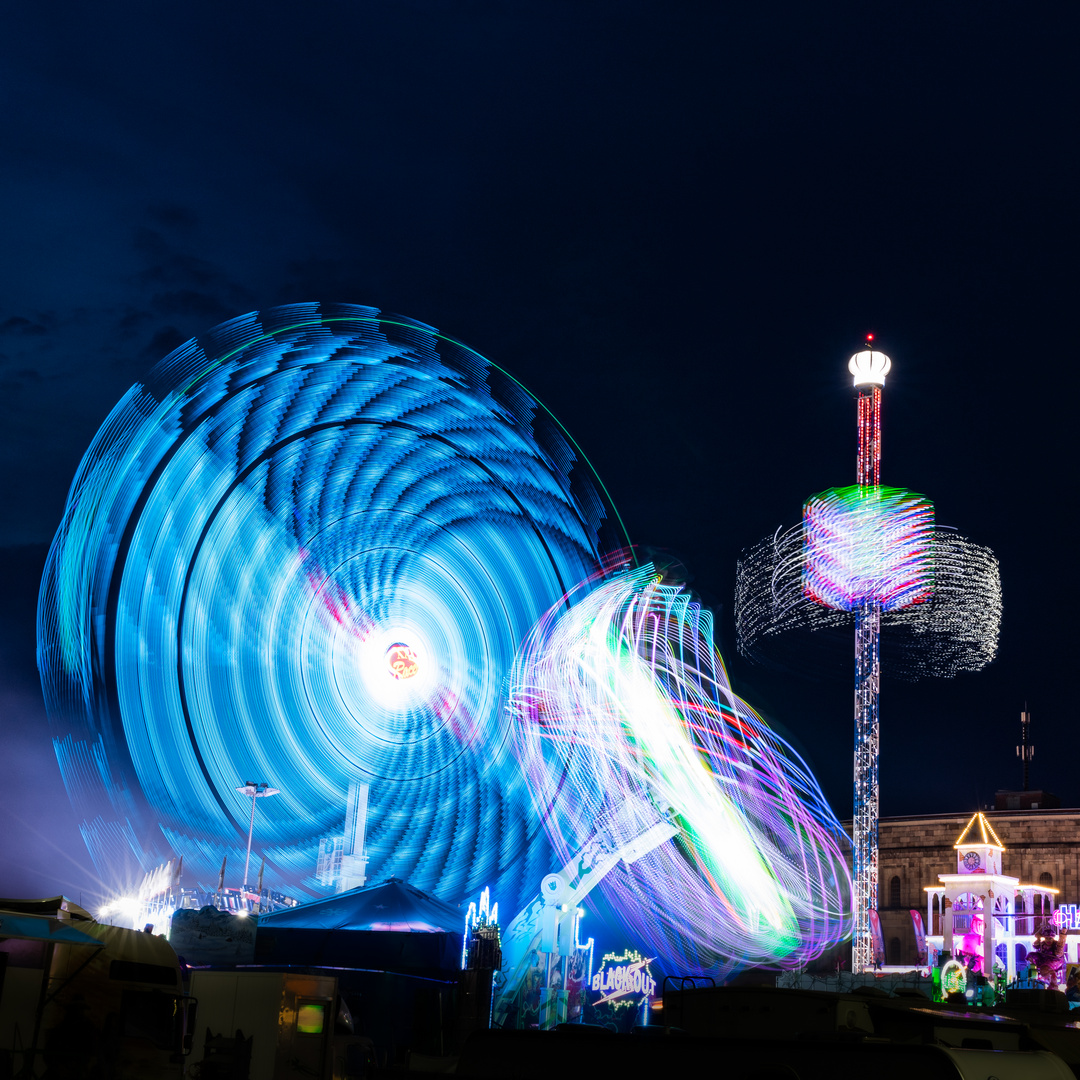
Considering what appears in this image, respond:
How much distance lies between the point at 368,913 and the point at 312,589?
12645 millimetres

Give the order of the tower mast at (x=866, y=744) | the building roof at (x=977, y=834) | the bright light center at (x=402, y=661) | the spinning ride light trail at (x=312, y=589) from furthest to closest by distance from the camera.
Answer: the building roof at (x=977, y=834), the tower mast at (x=866, y=744), the bright light center at (x=402, y=661), the spinning ride light trail at (x=312, y=589)

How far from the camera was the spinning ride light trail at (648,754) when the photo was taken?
128 feet

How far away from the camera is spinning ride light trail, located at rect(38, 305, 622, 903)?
3784cm

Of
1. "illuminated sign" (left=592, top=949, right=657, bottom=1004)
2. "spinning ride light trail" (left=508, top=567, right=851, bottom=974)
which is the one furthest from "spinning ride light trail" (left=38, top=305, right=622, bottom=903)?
"illuminated sign" (left=592, top=949, right=657, bottom=1004)

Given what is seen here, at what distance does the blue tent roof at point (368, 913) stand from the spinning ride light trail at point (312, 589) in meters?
6.25

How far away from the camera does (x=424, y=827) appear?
46688mm

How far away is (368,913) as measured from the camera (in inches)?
1363

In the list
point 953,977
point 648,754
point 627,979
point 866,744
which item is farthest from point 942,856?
point 648,754

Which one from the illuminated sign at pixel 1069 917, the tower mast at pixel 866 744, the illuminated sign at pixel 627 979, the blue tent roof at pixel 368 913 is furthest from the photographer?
the illuminated sign at pixel 1069 917

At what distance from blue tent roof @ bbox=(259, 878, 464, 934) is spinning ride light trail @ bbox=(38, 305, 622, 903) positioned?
6.25m

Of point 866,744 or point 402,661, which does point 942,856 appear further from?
point 402,661

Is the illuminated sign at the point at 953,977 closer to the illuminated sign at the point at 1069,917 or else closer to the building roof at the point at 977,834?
the building roof at the point at 977,834

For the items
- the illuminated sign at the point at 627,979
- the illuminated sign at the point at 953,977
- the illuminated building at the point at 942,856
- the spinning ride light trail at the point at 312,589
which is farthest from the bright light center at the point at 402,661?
the illuminated building at the point at 942,856

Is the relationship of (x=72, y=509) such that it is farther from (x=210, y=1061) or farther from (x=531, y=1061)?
(x=531, y=1061)
